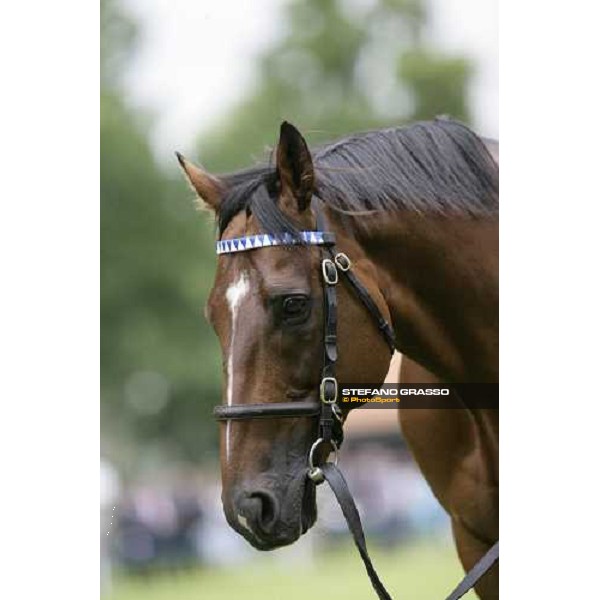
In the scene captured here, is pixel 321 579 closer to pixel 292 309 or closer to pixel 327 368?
pixel 327 368

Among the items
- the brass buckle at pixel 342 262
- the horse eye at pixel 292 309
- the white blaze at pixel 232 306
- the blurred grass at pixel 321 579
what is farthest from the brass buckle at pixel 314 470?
the blurred grass at pixel 321 579

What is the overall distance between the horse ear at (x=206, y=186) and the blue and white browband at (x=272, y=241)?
0.56ft

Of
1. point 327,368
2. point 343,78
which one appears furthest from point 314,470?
point 343,78

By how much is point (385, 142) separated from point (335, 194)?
266mm

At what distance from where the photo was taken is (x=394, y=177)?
9.54 ft

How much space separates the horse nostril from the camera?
8.25 feet

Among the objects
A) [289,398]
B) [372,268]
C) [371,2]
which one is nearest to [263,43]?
[371,2]

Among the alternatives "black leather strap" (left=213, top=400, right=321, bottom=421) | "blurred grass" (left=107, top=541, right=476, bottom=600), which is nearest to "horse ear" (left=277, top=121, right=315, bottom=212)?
"black leather strap" (left=213, top=400, right=321, bottom=421)

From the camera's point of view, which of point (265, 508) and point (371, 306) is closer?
point (265, 508)

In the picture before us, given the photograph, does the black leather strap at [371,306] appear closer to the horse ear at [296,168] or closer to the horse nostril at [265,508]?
the horse ear at [296,168]

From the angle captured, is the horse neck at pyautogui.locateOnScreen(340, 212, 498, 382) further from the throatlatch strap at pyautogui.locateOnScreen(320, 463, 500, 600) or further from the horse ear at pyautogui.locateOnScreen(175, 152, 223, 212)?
the throatlatch strap at pyautogui.locateOnScreen(320, 463, 500, 600)

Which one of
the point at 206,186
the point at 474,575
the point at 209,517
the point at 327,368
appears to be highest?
the point at 206,186

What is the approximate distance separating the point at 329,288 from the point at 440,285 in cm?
48
